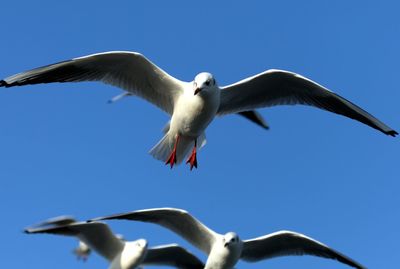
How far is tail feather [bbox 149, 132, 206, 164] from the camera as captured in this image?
10475mm

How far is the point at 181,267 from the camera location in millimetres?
12758

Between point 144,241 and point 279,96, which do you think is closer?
point 279,96

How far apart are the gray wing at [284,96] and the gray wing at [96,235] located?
290 cm

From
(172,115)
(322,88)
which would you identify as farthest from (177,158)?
(322,88)

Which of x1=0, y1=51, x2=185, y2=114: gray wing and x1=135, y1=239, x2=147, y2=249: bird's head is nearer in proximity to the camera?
x1=0, y1=51, x2=185, y2=114: gray wing

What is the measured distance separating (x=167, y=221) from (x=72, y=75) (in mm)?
2793

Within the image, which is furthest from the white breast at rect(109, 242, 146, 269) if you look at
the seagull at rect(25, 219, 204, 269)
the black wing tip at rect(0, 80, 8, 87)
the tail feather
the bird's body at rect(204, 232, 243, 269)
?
the black wing tip at rect(0, 80, 8, 87)

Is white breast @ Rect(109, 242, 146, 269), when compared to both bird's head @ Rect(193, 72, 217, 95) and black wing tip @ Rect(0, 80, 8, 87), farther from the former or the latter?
black wing tip @ Rect(0, 80, 8, 87)

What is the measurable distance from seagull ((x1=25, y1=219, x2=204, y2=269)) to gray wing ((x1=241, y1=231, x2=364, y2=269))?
3.28ft

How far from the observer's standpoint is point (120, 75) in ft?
34.4

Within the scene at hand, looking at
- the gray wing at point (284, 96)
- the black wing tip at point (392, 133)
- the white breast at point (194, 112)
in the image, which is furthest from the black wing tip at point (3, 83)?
the black wing tip at point (392, 133)

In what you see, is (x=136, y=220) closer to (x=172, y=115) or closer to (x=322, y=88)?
(x=172, y=115)

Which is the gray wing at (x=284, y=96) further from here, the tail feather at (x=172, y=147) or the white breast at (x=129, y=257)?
the white breast at (x=129, y=257)

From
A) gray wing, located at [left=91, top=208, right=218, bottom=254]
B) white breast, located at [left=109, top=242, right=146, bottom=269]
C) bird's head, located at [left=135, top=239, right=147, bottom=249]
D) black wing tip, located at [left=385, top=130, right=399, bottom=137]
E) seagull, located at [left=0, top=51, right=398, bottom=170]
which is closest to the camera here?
seagull, located at [left=0, top=51, right=398, bottom=170]
